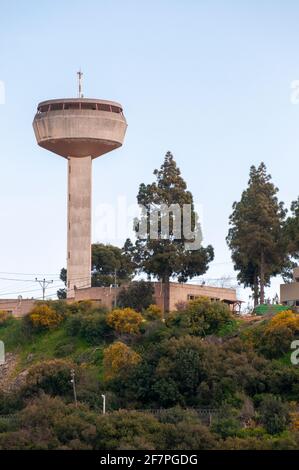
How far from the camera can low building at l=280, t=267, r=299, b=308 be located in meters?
102

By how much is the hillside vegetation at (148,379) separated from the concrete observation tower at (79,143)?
17.3ft

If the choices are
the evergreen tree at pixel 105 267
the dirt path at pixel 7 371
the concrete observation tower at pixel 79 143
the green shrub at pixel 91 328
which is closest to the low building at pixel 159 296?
the concrete observation tower at pixel 79 143

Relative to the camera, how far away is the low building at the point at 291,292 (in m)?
102

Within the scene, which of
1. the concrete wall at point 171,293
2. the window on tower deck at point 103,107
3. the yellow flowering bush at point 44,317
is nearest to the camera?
the yellow flowering bush at point 44,317

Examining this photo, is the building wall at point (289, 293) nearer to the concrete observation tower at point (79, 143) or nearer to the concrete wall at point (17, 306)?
the concrete observation tower at point (79, 143)

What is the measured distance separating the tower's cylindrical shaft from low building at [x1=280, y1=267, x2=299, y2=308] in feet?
35.3

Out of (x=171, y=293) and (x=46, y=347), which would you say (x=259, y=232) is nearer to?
(x=171, y=293)

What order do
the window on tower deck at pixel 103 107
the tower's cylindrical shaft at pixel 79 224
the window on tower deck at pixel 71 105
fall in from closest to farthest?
the window on tower deck at pixel 71 105 → the tower's cylindrical shaft at pixel 79 224 → the window on tower deck at pixel 103 107

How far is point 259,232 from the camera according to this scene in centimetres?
10156

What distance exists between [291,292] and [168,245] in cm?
691

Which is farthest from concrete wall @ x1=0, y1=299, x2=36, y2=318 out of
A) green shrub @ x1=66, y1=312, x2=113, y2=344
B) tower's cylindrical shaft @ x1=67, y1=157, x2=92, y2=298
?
green shrub @ x1=66, y1=312, x2=113, y2=344

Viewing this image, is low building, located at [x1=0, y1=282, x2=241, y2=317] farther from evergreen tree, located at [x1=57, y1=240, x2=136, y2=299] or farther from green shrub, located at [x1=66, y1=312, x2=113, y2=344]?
evergreen tree, located at [x1=57, y1=240, x2=136, y2=299]

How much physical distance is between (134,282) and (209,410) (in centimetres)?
1814
